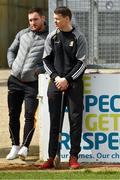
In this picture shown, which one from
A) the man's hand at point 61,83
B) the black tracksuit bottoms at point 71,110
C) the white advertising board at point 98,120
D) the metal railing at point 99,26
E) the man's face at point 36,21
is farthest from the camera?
the metal railing at point 99,26

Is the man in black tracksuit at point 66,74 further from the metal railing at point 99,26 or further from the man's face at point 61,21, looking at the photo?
the metal railing at point 99,26

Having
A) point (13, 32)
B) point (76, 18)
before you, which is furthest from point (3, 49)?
point (76, 18)

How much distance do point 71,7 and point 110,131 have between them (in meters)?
1.78

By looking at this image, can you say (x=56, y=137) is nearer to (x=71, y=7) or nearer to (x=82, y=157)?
(x=82, y=157)

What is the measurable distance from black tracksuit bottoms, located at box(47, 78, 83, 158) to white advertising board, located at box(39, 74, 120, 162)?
33 centimetres

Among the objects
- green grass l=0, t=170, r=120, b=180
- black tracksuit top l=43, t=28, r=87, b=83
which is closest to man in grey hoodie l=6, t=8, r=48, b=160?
black tracksuit top l=43, t=28, r=87, b=83

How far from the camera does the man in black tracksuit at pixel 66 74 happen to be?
27.4 ft

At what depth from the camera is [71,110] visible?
27.7 ft

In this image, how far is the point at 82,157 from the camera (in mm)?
8867

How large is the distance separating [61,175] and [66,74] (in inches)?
49.1

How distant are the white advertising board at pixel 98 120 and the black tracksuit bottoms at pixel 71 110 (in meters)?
0.33

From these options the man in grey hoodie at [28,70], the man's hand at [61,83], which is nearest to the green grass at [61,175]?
the man in grey hoodie at [28,70]

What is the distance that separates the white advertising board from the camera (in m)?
8.81

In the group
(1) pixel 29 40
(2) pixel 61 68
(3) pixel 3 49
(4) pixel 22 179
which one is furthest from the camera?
(3) pixel 3 49
